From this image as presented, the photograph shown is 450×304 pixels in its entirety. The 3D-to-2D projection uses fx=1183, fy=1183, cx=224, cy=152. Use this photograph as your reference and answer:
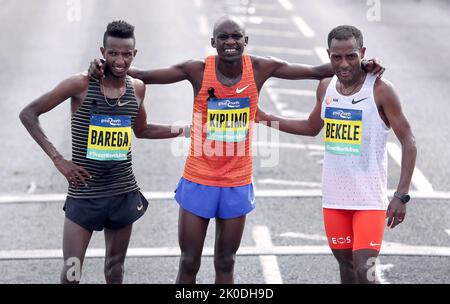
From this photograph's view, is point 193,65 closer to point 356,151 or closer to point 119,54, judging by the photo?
point 119,54

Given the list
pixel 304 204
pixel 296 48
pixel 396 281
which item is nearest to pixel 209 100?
pixel 396 281

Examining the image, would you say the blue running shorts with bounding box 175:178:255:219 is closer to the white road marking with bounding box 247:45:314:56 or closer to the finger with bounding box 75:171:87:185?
the finger with bounding box 75:171:87:185

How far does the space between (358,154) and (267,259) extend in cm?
408

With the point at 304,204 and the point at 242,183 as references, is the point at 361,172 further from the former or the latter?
the point at 304,204

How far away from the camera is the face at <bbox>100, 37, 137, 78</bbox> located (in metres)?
9.20

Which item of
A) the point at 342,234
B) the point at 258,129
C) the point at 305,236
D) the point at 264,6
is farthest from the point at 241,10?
the point at 342,234

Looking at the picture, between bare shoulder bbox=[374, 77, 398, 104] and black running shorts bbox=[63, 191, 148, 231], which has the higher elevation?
bare shoulder bbox=[374, 77, 398, 104]

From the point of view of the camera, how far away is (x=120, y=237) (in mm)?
9578

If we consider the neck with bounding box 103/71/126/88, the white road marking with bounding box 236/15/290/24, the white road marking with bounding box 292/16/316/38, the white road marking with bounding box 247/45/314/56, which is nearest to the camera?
the neck with bounding box 103/71/126/88

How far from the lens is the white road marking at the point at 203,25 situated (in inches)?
1155

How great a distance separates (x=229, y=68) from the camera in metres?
9.41

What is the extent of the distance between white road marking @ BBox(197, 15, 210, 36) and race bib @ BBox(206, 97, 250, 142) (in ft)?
64.7

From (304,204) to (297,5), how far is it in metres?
20.4

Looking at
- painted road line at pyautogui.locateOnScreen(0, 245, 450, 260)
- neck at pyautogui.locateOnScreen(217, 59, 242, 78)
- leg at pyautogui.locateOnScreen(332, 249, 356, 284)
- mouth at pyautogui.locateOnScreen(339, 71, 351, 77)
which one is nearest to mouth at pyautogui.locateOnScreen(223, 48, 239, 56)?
neck at pyautogui.locateOnScreen(217, 59, 242, 78)
